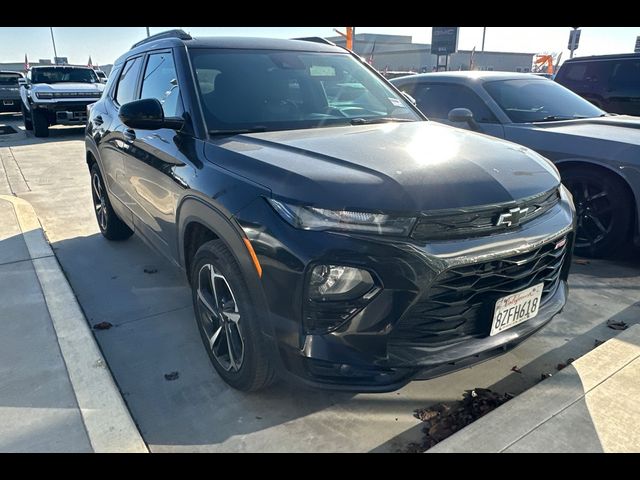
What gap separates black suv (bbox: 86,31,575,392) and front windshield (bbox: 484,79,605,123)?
233cm

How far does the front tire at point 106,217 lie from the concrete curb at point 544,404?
3842 millimetres

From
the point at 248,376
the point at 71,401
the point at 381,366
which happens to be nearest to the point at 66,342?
the point at 71,401

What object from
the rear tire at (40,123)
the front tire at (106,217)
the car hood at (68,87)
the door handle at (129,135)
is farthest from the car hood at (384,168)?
the rear tire at (40,123)

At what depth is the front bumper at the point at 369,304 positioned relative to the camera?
6.48ft

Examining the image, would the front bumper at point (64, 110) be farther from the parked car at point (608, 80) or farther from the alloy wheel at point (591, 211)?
the alloy wheel at point (591, 211)

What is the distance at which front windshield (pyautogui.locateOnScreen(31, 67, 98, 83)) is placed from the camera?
1330 cm

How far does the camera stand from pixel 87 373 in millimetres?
2738

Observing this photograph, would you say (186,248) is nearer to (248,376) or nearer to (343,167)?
(248,376)

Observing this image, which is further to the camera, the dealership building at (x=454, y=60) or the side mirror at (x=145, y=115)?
the dealership building at (x=454, y=60)

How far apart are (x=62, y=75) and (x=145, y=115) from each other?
12857 mm

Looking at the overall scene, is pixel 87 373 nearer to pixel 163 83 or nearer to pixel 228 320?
pixel 228 320

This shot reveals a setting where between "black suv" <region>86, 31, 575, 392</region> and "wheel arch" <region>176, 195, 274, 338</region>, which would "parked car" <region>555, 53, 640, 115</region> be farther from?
"wheel arch" <region>176, 195, 274, 338</region>

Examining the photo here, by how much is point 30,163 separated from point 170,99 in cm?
761
